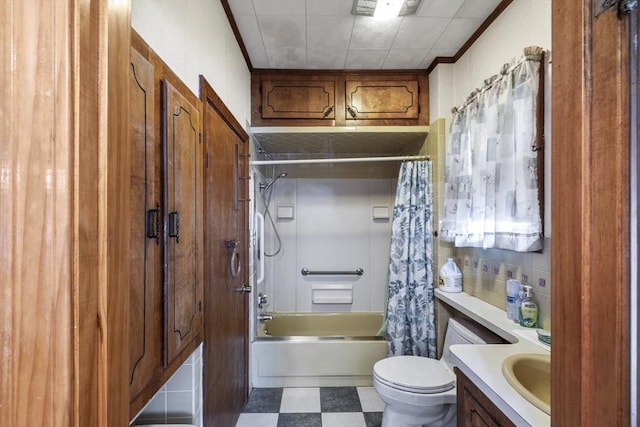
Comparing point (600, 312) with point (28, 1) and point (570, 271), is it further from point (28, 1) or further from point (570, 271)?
point (28, 1)

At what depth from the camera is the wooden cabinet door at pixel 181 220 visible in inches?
40.0

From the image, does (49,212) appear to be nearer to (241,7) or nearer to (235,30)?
(241,7)

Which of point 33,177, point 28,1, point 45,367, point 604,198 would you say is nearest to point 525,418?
point 604,198

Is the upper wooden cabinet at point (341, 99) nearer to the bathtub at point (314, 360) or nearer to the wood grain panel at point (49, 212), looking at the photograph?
the bathtub at point (314, 360)

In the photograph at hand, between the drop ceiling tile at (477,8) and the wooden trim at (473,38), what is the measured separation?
0.09 feet

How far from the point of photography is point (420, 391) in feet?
5.48

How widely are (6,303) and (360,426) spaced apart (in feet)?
7.28

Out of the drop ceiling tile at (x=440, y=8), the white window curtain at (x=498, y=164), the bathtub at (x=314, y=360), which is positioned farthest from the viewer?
the bathtub at (x=314, y=360)

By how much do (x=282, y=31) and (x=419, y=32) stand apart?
2.85 feet

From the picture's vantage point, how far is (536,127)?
4.78ft

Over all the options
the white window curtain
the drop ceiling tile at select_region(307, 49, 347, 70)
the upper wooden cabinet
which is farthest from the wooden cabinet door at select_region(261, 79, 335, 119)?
the white window curtain

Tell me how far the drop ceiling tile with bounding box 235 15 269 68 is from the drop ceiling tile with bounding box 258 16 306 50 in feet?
0.12

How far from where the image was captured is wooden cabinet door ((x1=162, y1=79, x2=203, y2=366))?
102cm

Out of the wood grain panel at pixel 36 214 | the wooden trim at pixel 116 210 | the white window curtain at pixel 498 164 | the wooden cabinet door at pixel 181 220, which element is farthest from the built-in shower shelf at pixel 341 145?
the wood grain panel at pixel 36 214
